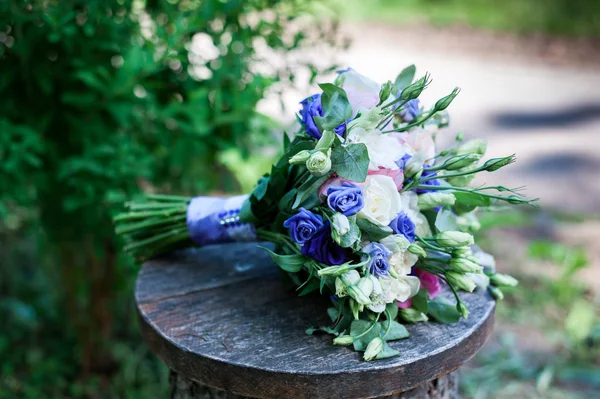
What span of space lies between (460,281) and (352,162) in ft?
1.06

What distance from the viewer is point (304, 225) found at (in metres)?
1.24

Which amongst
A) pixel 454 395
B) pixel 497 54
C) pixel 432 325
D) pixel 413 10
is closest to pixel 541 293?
pixel 454 395

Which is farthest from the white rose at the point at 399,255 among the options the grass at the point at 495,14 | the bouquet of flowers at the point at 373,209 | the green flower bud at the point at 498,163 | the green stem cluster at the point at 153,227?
the grass at the point at 495,14

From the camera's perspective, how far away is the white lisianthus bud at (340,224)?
1.19 metres

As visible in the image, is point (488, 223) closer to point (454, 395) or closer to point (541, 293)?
point (541, 293)

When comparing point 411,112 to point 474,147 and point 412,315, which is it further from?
point 412,315

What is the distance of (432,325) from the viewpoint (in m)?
1.36

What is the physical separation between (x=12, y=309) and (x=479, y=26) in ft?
22.1

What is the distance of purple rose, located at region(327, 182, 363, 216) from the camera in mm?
1216

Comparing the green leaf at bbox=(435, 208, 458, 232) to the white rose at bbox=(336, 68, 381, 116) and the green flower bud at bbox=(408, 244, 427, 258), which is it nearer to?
the green flower bud at bbox=(408, 244, 427, 258)

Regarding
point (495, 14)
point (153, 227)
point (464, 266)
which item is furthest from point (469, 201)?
point (495, 14)

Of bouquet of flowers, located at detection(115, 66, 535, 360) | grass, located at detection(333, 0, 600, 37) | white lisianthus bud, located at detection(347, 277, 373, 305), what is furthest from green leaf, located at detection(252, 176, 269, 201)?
grass, located at detection(333, 0, 600, 37)

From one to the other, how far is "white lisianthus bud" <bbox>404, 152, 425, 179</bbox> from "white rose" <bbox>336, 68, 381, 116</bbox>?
0.14 metres

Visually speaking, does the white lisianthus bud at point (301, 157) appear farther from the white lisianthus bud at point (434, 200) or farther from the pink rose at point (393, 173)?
the white lisianthus bud at point (434, 200)
